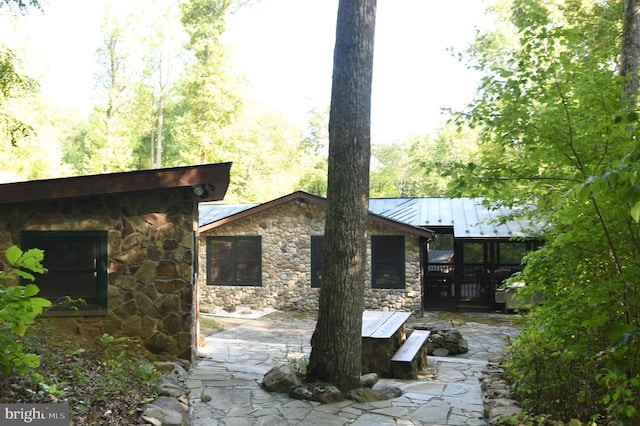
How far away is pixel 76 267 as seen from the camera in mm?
7305

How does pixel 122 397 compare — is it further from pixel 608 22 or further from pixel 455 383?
pixel 608 22

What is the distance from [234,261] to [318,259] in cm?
264

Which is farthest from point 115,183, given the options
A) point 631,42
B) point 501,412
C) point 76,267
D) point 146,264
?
point 631,42

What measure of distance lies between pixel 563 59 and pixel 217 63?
21301 mm

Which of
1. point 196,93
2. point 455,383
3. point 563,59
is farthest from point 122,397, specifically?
point 196,93

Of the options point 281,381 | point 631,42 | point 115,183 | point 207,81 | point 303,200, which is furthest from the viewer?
point 207,81

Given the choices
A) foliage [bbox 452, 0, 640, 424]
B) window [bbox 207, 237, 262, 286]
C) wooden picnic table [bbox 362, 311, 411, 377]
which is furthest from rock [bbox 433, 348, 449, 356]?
window [bbox 207, 237, 262, 286]

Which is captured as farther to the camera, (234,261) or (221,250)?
(221,250)

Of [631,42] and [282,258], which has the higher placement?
[631,42]

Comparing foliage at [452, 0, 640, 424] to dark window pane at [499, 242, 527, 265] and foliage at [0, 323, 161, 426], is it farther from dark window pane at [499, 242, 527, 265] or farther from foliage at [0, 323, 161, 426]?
dark window pane at [499, 242, 527, 265]

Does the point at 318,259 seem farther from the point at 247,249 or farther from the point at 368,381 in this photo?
the point at 368,381

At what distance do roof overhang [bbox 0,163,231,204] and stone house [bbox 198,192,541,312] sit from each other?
7.98 metres

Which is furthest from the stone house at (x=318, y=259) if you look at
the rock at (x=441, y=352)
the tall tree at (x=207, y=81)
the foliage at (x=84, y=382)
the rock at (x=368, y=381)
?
the tall tree at (x=207, y=81)

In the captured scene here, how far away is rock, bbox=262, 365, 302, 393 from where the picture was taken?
233 inches
